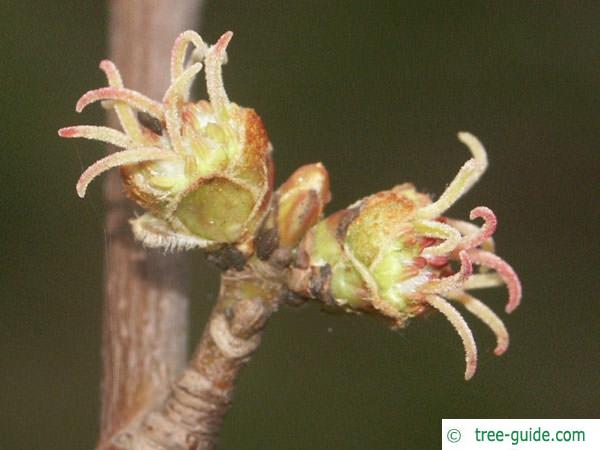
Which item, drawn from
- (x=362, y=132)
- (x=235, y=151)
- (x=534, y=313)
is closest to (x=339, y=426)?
(x=534, y=313)

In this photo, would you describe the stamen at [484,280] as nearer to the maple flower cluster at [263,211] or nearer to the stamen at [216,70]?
the maple flower cluster at [263,211]

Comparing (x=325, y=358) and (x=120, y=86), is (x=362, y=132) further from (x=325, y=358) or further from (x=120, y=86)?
(x=120, y=86)

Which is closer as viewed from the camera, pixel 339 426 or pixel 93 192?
pixel 93 192

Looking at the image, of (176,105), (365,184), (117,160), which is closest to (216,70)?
(176,105)

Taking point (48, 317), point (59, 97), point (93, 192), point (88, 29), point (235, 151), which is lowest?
point (235, 151)

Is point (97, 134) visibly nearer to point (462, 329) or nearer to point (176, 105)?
point (176, 105)

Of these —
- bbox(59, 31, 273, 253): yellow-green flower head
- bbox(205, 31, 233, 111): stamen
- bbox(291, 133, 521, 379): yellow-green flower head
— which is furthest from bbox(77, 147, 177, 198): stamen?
bbox(291, 133, 521, 379): yellow-green flower head

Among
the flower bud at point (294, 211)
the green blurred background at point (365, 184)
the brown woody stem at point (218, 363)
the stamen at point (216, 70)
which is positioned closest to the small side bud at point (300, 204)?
the flower bud at point (294, 211)

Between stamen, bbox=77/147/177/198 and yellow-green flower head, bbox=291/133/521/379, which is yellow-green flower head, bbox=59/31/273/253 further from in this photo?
yellow-green flower head, bbox=291/133/521/379
